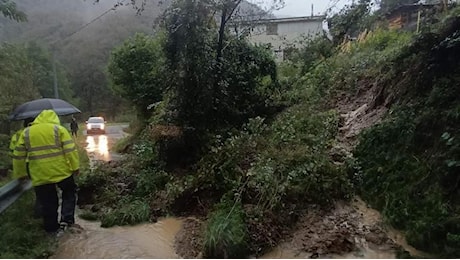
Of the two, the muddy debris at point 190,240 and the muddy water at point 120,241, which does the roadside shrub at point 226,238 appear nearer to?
the muddy debris at point 190,240

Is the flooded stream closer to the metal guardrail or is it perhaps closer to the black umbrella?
the metal guardrail

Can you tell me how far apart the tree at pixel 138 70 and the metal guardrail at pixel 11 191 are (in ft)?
34.4

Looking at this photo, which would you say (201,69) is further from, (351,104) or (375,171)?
(375,171)

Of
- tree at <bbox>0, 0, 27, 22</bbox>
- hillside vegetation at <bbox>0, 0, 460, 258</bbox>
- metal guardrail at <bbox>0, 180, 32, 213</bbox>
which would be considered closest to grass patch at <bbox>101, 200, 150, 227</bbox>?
hillside vegetation at <bbox>0, 0, 460, 258</bbox>

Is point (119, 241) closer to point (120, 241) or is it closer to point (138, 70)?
point (120, 241)

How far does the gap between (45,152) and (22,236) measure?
1.02m

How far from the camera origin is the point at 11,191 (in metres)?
5.12

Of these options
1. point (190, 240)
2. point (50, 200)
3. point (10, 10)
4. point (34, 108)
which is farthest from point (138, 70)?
point (190, 240)

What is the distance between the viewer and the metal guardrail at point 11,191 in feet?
A: 16.0

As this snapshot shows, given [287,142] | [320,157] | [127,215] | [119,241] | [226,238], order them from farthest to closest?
[287,142], [127,215], [320,157], [119,241], [226,238]

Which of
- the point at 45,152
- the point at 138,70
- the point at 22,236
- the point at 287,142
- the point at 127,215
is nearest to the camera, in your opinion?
the point at 22,236

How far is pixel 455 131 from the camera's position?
5078 mm

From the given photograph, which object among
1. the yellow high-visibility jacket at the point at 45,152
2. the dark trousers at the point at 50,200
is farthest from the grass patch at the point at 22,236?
the yellow high-visibility jacket at the point at 45,152

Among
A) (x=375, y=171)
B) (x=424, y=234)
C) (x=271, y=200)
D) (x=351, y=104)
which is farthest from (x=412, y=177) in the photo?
(x=351, y=104)
